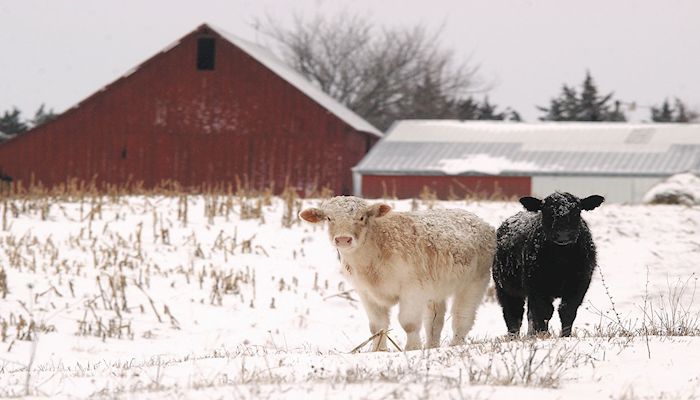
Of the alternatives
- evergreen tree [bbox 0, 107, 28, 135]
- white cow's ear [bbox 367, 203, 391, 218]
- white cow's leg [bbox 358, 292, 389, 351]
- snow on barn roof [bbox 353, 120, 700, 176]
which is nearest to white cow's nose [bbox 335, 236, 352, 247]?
white cow's ear [bbox 367, 203, 391, 218]

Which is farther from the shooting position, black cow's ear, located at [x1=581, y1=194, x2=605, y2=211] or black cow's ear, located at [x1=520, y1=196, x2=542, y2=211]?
black cow's ear, located at [x1=520, y1=196, x2=542, y2=211]

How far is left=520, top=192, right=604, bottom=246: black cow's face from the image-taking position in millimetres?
9477

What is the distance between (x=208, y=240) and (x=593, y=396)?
12.8 meters

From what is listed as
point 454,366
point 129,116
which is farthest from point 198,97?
point 454,366

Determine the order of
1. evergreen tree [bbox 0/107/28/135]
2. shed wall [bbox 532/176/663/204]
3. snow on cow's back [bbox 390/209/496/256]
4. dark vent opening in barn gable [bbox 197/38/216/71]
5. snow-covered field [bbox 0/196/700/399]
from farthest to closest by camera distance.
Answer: evergreen tree [bbox 0/107/28/135] → dark vent opening in barn gable [bbox 197/38/216/71] → shed wall [bbox 532/176/663/204] → snow on cow's back [bbox 390/209/496/256] → snow-covered field [bbox 0/196/700/399]

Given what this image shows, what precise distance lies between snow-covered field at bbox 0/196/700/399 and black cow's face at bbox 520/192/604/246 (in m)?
0.73

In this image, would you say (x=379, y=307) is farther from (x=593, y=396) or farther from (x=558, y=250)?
(x=593, y=396)

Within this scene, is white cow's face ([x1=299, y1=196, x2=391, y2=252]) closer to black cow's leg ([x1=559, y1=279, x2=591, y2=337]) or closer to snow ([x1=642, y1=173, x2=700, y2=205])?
black cow's leg ([x1=559, y1=279, x2=591, y2=337])

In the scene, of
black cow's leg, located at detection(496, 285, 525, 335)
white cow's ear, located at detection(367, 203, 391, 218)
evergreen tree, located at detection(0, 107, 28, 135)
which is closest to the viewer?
white cow's ear, located at detection(367, 203, 391, 218)

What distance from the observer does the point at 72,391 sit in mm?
7082

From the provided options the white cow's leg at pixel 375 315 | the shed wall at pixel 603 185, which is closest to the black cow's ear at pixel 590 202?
the white cow's leg at pixel 375 315

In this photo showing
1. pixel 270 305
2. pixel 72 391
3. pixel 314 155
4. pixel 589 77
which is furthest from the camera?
pixel 589 77

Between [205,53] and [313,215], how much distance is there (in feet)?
105

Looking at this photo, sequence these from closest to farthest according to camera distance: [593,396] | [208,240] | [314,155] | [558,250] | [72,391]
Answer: [593,396], [72,391], [558,250], [208,240], [314,155]
